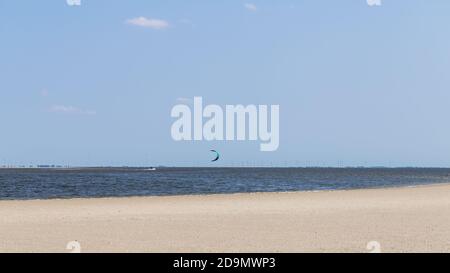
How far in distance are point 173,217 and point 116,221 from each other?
8.08ft

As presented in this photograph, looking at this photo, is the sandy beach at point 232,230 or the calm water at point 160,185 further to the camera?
the calm water at point 160,185

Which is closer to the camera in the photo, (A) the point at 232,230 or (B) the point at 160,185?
Result: (A) the point at 232,230

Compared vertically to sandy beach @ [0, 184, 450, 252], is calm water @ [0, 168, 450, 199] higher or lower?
higher

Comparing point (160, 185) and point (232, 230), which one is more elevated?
point (160, 185)

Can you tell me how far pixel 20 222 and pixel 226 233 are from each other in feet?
27.2

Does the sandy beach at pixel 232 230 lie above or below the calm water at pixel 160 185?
below

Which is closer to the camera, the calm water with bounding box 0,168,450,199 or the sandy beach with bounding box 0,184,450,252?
the sandy beach with bounding box 0,184,450,252

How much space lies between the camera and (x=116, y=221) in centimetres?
2052
